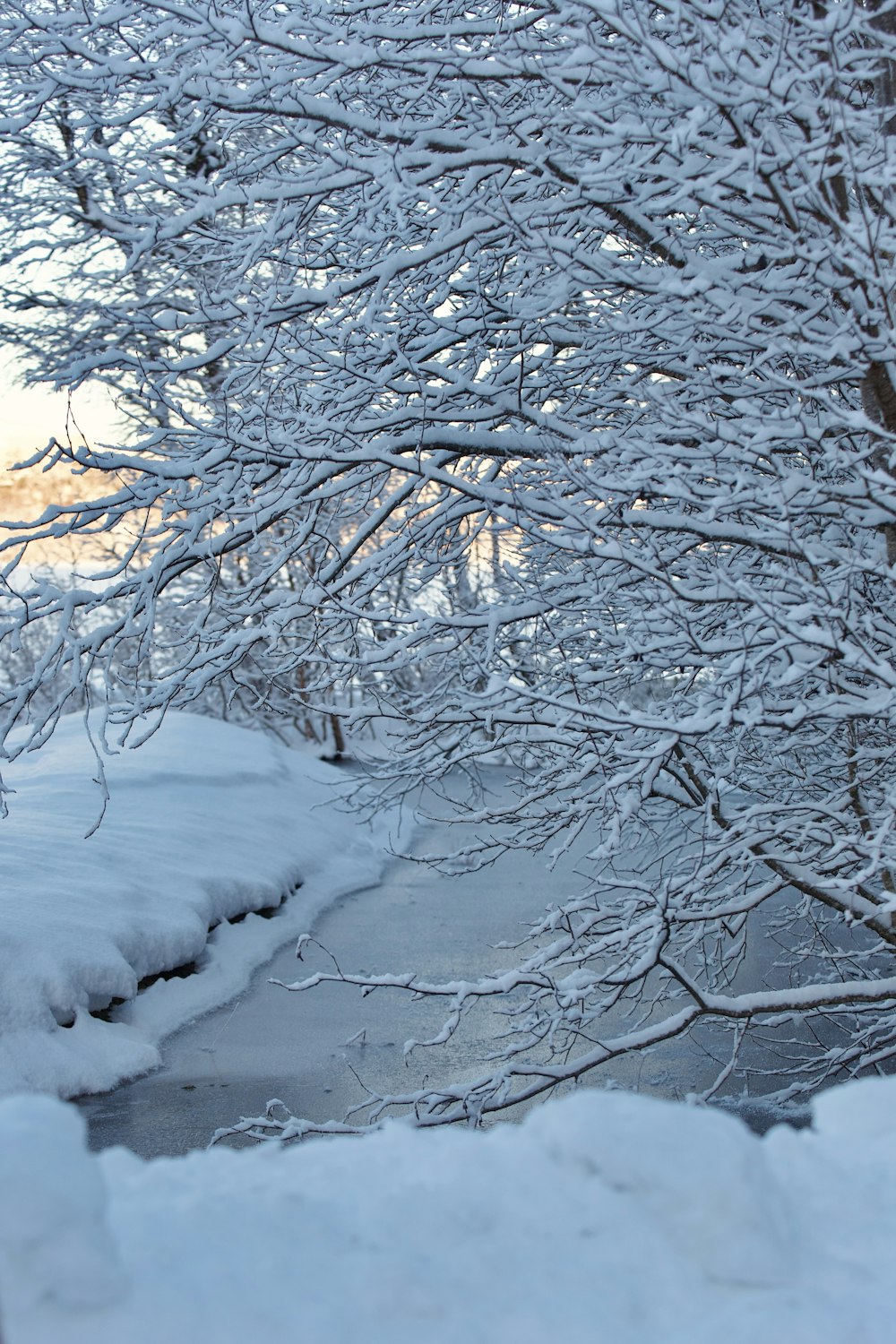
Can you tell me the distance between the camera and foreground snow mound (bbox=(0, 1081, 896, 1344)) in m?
1.48

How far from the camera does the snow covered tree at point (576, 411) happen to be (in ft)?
11.9

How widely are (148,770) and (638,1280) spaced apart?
470 inches

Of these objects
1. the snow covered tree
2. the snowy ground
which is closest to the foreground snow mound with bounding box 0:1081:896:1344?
the snowy ground

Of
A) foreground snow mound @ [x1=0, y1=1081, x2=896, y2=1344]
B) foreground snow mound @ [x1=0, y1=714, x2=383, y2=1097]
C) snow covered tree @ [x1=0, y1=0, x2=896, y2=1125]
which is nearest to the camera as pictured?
foreground snow mound @ [x1=0, y1=1081, x2=896, y2=1344]

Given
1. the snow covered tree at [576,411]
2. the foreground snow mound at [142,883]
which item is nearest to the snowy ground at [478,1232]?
the snow covered tree at [576,411]

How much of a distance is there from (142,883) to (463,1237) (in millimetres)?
8314

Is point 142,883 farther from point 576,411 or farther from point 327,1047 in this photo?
point 576,411

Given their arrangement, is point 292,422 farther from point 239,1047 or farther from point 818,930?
point 239,1047

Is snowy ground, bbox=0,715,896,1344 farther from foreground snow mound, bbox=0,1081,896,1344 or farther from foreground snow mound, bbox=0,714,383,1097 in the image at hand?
foreground snow mound, bbox=0,714,383,1097

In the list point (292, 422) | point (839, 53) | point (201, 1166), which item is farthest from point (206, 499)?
point (201, 1166)

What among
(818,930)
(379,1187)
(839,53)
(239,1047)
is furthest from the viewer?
(239,1047)

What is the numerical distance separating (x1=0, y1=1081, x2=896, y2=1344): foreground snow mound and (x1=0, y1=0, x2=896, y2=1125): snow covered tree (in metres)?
1.67

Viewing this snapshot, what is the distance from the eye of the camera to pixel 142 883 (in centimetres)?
957

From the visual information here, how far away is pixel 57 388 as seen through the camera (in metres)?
4.98
